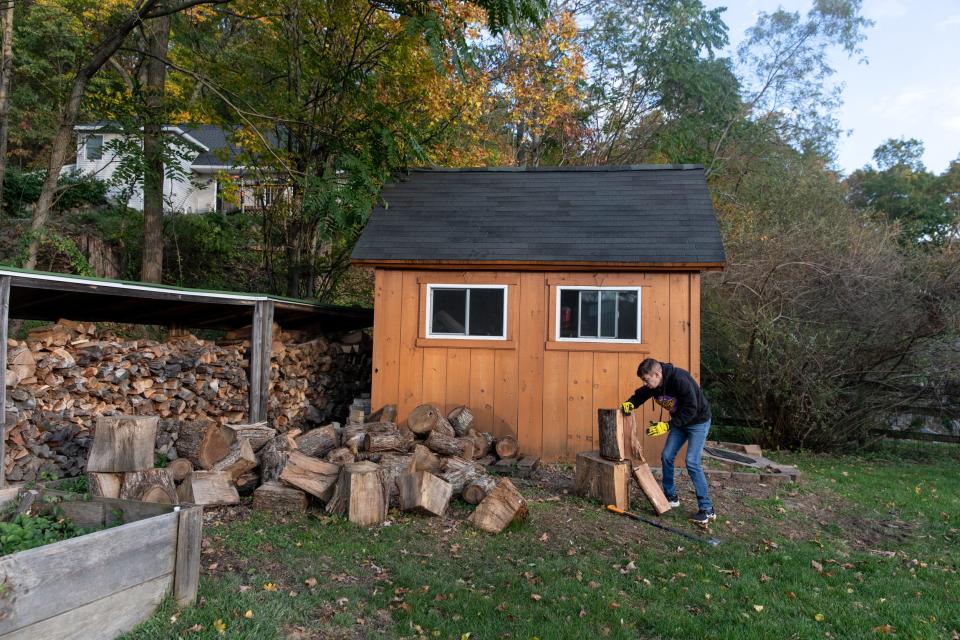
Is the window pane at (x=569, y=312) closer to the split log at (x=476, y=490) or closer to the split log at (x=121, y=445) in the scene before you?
the split log at (x=476, y=490)

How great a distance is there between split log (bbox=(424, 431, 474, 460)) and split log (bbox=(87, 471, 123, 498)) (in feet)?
10.8

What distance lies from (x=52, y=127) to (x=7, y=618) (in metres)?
22.0

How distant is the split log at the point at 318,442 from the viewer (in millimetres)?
6938

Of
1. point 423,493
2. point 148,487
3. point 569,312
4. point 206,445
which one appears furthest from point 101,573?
point 569,312

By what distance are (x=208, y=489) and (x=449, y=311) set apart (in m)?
4.00

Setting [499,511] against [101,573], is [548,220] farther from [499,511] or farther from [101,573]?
[101,573]

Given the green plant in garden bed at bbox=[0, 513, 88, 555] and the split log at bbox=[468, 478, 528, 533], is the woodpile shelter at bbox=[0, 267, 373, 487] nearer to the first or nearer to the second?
the green plant in garden bed at bbox=[0, 513, 88, 555]

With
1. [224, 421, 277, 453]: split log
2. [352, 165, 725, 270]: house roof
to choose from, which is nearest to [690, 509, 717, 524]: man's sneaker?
[352, 165, 725, 270]: house roof

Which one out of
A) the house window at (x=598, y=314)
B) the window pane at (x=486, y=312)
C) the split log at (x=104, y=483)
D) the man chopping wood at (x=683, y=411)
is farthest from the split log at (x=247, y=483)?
the house window at (x=598, y=314)

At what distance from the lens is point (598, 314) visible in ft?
28.5

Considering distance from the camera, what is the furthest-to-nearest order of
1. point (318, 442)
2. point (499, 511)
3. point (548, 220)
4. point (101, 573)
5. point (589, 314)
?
point (548, 220) < point (589, 314) < point (318, 442) < point (499, 511) < point (101, 573)

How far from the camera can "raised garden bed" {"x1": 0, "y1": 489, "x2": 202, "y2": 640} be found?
2879mm

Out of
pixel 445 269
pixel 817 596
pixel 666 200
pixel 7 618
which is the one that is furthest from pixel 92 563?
pixel 666 200

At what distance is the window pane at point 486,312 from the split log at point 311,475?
3268mm
